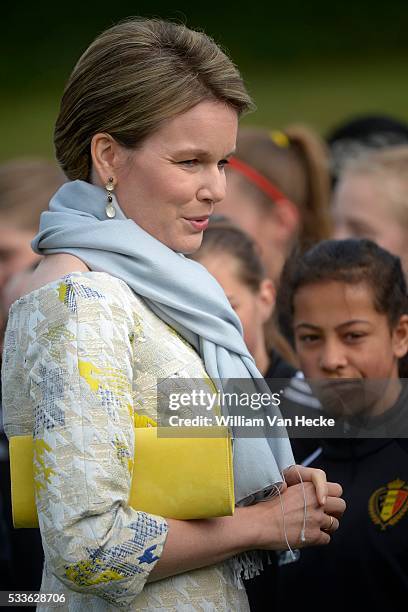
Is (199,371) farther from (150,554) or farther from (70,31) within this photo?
(70,31)

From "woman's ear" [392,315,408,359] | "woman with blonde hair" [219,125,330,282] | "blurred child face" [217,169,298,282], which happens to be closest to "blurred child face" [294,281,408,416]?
"woman's ear" [392,315,408,359]

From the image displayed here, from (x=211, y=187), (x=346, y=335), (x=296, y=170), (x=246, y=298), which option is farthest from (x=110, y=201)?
(x=296, y=170)

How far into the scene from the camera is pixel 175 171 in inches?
75.3

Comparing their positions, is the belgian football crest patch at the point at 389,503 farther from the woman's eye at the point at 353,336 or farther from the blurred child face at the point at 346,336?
the woman's eye at the point at 353,336

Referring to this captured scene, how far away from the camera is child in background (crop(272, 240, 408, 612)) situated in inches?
93.7

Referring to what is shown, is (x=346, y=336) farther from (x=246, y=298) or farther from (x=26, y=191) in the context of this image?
(x=26, y=191)

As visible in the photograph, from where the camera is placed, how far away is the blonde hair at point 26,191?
4145 mm

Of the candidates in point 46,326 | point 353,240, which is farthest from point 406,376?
point 46,326

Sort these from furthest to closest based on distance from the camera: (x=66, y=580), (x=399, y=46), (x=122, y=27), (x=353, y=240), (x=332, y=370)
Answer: (x=399, y=46), (x=353, y=240), (x=332, y=370), (x=122, y=27), (x=66, y=580)

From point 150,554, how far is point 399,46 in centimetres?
465

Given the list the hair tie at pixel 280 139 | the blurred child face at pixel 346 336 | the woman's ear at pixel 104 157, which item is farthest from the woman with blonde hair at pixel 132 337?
the hair tie at pixel 280 139

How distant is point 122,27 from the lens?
2020 millimetres

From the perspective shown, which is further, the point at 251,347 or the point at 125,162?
the point at 251,347

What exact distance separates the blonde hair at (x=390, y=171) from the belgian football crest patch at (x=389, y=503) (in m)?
1.80
